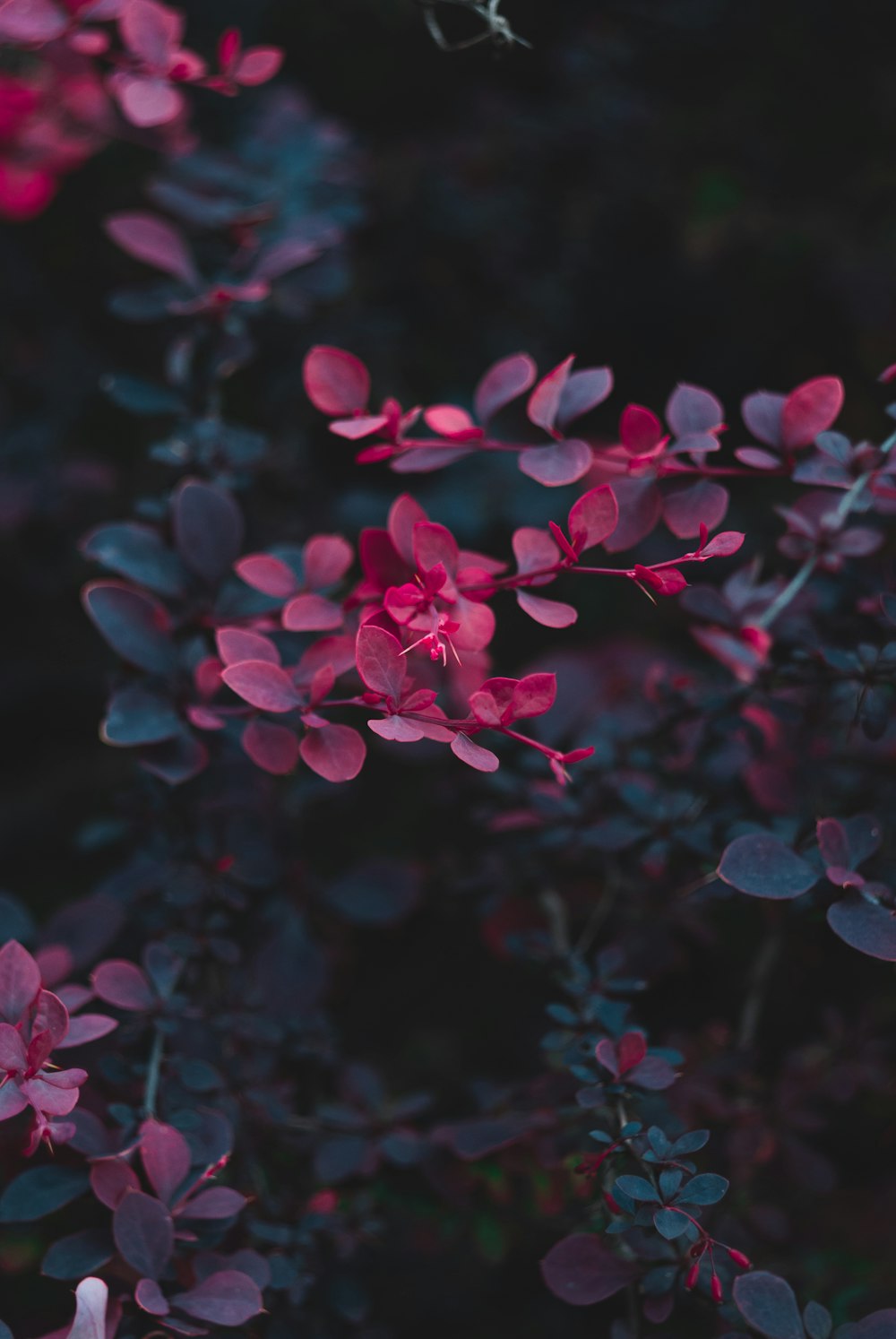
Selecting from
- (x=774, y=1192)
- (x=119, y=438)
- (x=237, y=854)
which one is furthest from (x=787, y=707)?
(x=119, y=438)

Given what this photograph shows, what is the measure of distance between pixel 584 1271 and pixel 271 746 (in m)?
0.42

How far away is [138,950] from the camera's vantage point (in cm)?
93

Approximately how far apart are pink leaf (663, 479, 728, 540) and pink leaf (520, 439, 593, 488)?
7cm

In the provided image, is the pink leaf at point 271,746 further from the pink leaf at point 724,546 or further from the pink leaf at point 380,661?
the pink leaf at point 724,546

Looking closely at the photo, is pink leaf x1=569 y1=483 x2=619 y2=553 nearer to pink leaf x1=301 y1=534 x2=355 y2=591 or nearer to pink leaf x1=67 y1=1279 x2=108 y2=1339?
pink leaf x1=301 y1=534 x2=355 y2=591

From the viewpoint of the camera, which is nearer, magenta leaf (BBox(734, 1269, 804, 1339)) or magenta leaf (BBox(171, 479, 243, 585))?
magenta leaf (BBox(734, 1269, 804, 1339))

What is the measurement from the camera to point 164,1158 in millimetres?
661

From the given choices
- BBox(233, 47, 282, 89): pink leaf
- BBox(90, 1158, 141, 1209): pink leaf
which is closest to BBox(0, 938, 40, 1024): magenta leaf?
BBox(90, 1158, 141, 1209): pink leaf

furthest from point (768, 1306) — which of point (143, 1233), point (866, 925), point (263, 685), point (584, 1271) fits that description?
point (263, 685)

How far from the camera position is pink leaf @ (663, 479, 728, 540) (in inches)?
29.3

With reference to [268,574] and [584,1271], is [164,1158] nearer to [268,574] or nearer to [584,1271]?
[584,1271]

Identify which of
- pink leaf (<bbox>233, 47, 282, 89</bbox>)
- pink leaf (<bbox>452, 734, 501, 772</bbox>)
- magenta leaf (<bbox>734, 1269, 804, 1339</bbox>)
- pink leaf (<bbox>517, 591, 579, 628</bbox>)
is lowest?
magenta leaf (<bbox>734, 1269, 804, 1339</bbox>)

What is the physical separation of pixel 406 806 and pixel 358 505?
0.50 meters

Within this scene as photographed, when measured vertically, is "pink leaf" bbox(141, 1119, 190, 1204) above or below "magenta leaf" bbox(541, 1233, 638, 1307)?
above
